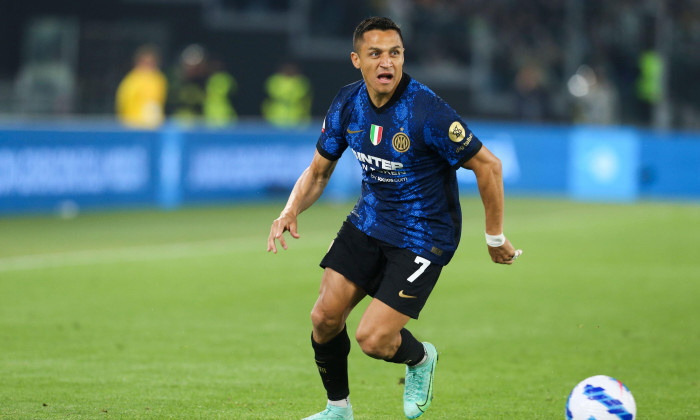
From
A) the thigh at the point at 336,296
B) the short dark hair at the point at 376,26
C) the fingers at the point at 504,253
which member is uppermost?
the short dark hair at the point at 376,26

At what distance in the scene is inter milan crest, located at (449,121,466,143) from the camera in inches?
215

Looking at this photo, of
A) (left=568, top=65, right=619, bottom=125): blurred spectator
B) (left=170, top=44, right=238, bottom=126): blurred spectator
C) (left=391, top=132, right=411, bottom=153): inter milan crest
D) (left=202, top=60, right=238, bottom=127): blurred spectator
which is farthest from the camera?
(left=568, top=65, right=619, bottom=125): blurred spectator

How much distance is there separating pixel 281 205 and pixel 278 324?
10513 mm

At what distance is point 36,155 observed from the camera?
1592 cm

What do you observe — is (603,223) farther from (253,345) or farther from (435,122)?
(435,122)

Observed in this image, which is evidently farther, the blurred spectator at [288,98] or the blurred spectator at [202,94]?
the blurred spectator at [288,98]

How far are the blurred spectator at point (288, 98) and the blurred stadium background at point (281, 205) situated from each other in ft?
0.22

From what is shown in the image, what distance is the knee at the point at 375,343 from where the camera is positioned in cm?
566

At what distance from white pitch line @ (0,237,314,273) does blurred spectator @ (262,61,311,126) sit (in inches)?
403

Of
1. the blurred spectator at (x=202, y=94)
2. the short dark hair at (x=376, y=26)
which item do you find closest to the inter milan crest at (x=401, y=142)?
the short dark hair at (x=376, y=26)

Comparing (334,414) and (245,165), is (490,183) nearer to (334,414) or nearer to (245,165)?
(334,414)

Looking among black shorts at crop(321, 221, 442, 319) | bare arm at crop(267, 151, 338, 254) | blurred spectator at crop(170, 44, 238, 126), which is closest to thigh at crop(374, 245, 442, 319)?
black shorts at crop(321, 221, 442, 319)

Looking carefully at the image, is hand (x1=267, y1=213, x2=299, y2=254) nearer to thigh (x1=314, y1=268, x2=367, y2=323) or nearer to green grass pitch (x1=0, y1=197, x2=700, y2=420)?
thigh (x1=314, y1=268, x2=367, y2=323)

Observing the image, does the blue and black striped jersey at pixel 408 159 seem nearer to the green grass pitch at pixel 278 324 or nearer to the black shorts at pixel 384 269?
the black shorts at pixel 384 269
